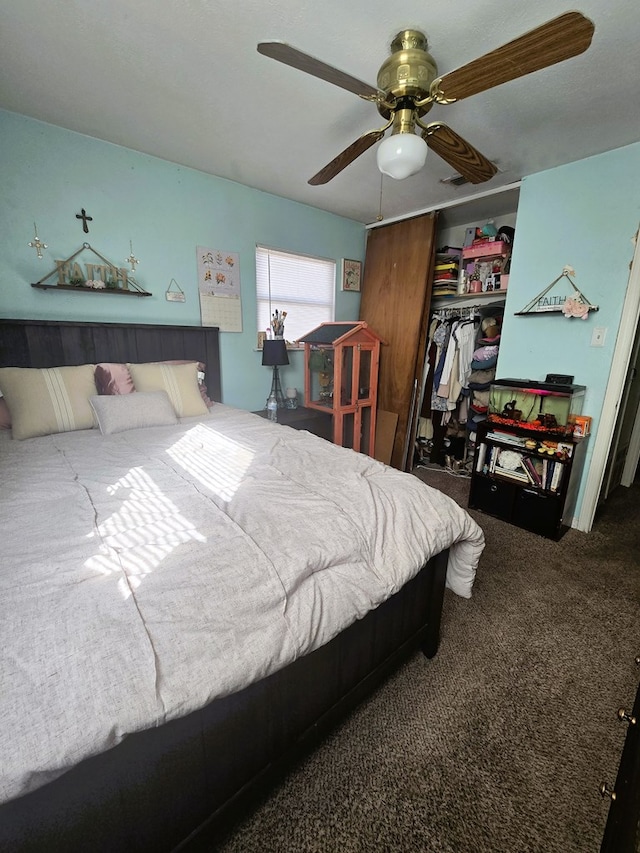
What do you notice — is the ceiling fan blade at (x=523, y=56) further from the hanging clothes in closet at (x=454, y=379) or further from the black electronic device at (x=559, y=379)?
the hanging clothes in closet at (x=454, y=379)

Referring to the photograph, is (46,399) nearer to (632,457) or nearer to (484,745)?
(484,745)

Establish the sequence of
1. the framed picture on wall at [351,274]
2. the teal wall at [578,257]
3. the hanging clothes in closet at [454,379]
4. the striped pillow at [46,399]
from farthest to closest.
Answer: the framed picture on wall at [351,274] → the hanging clothes in closet at [454,379] → the teal wall at [578,257] → the striped pillow at [46,399]

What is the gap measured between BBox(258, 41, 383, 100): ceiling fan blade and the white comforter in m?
1.36

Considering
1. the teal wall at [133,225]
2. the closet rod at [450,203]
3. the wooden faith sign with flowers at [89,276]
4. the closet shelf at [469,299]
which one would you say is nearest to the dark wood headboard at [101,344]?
the teal wall at [133,225]

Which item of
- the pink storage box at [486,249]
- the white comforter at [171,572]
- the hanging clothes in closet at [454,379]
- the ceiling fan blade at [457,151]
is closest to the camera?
the white comforter at [171,572]

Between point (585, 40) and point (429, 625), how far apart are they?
1.99m

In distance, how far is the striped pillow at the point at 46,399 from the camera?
1.80 m

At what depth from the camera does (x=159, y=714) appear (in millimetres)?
596

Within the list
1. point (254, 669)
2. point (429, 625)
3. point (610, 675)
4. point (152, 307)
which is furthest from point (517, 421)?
point (152, 307)

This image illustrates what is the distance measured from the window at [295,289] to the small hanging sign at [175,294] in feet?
2.18

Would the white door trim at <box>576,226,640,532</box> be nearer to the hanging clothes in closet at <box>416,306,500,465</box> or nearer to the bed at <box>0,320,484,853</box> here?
the hanging clothes in closet at <box>416,306,500,465</box>

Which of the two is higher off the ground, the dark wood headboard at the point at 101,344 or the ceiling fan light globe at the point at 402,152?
the ceiling fan light globe at the point at 402,152

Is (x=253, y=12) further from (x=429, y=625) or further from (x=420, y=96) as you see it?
(x=429, y=625)

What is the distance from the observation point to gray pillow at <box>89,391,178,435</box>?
190 centimetres
